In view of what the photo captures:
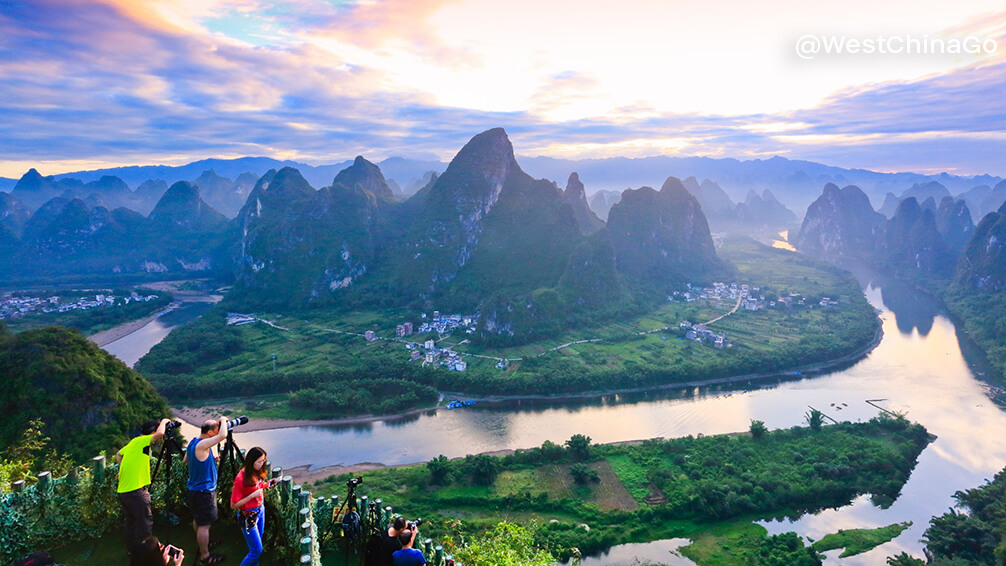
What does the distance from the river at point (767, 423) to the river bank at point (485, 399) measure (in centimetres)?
63

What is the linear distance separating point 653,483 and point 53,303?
74.8 meters

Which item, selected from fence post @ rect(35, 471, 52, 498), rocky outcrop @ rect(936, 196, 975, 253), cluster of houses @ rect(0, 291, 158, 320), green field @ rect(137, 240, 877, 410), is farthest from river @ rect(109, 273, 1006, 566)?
rocky outcrop @ rect(936, 196, 975, 253)

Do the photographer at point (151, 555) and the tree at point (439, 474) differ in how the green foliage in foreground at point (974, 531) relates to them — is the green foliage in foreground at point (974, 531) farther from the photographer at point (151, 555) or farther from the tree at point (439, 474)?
the photographer at point (151, 555)

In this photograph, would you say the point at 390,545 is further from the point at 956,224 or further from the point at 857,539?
the point at 956,224

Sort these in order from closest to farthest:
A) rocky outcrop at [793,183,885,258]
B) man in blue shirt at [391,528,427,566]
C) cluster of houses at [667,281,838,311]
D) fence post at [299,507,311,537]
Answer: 1. fence post at [299,507,311,537]
2. man in blue shirt at [391,528,427,566]
3. cluster of houses at [667,281,838,311]
4. rocky outcrop at [793,183,885,258]

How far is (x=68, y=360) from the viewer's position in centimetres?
2102

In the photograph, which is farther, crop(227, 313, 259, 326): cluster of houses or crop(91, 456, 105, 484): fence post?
crop(227, 313, 259, 326): cluster of houses

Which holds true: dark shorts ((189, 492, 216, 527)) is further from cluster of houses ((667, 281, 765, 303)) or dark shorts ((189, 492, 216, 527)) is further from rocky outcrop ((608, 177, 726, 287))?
rocky outcrop ((608, 177, 726, 287))

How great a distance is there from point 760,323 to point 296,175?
7383cm

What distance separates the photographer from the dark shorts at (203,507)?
5.18 meters

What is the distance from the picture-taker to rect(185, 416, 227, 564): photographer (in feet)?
16.5

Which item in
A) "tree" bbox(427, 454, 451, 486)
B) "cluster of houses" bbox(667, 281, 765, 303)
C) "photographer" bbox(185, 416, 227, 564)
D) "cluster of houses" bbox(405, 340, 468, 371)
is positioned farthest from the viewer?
"cluster of houses" bbox(667, 281, 765, 303)

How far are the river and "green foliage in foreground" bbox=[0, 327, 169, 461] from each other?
8778 millimetres

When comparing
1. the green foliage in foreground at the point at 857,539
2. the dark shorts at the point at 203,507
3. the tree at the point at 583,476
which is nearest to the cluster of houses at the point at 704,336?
the green foliage in foreground at the point at 857,539
